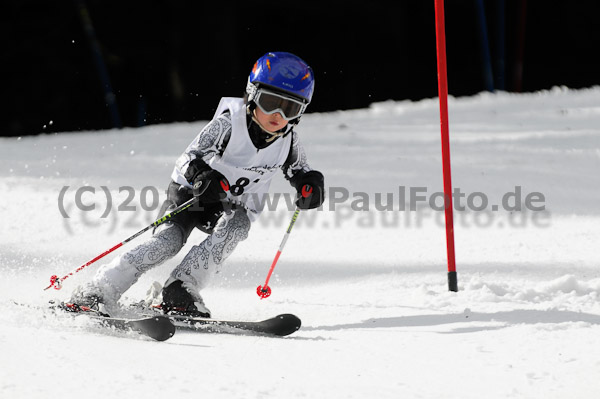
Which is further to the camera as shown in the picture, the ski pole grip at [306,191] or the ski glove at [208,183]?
the ski pole grip at [306,191]

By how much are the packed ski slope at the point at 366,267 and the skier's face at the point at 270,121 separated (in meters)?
0.79

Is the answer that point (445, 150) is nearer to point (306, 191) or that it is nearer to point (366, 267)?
point (306, 191)

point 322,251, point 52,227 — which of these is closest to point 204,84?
point 52,227

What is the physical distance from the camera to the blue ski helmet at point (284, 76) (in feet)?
11.0

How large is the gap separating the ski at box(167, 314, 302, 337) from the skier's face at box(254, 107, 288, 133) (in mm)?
804

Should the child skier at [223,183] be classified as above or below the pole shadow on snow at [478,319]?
above

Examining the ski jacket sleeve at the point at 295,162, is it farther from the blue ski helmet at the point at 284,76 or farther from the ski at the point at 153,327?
the ski at the point at 153,327

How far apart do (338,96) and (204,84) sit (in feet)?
5.91

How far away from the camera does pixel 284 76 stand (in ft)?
11.0

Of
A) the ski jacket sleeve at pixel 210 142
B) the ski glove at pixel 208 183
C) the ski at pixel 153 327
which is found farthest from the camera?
the ski jacket sleeve at pixel 210 142

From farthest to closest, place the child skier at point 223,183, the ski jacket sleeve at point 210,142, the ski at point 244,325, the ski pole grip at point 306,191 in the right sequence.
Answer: the ski pole grip at point 306,191
the ski jacket sleeve at point 210,142
the child skier at point 223,183
the ski at point 244,325

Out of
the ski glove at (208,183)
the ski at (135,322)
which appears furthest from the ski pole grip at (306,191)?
the ski at (135,322)

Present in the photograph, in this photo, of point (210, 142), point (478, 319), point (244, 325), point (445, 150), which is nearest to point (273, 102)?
point (210, 142)

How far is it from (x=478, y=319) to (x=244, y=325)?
→ 0.89m
